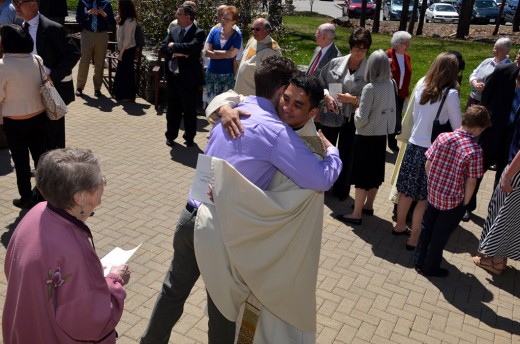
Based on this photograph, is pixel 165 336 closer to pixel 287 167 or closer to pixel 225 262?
pixel 225 262

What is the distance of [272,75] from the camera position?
3.09m

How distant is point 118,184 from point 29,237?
14.3 feet

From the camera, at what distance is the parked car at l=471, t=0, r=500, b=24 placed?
26.9 meters

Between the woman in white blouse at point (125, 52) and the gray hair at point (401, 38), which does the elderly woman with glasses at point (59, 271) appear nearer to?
the gray hair at point (401, 38)

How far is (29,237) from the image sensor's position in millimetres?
2178

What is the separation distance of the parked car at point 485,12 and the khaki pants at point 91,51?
73.4 ft

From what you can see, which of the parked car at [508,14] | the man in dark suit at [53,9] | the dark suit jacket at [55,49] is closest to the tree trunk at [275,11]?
the man in dark suit at [53,9]

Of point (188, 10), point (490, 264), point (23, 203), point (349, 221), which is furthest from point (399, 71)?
point (23, 203)

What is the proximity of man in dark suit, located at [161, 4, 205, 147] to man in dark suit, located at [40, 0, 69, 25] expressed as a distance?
4.61 metres

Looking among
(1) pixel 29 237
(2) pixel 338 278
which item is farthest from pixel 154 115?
(1) pixel 29 237

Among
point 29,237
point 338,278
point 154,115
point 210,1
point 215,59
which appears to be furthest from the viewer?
point 210,1

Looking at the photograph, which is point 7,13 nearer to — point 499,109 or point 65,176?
point 499,109

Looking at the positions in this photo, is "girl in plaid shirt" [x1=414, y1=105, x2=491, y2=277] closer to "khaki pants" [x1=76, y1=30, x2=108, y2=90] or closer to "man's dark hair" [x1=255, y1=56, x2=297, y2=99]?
"man's dark hair" [x1=255, y1=56, x2=297, y2=99]

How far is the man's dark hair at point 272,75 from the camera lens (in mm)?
3084
